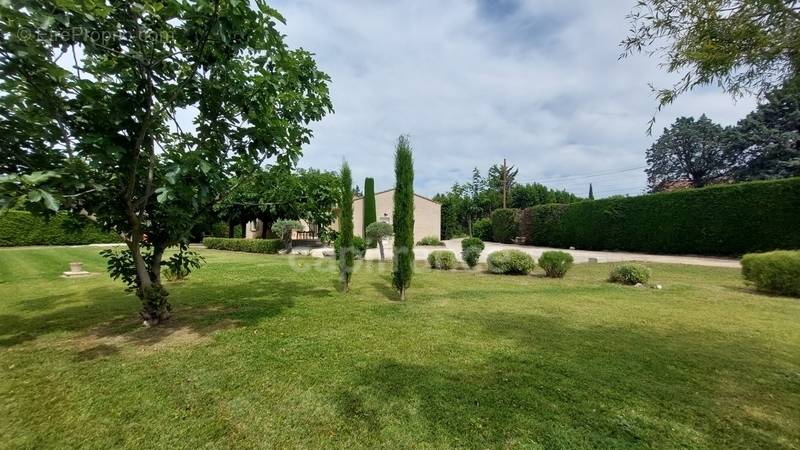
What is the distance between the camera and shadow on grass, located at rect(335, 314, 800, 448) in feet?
8.07

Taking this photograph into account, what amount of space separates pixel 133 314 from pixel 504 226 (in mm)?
26652

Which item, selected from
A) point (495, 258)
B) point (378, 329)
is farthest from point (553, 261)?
point (378, 329)

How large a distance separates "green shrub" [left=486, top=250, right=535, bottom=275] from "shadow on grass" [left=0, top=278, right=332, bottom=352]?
5.66 m

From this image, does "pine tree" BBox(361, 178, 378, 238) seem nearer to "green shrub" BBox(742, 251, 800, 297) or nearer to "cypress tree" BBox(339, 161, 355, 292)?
"cypress tree" BBox(339, 161, 355, 292)

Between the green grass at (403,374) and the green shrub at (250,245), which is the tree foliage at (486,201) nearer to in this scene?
the green shrub at (250,245)

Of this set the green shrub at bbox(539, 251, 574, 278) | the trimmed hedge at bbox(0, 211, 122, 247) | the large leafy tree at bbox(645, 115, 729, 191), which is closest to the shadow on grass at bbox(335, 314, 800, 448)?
the green shrub at bbox(539, 251, 574, 278)

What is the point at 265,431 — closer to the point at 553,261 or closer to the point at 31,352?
the point at 31,352

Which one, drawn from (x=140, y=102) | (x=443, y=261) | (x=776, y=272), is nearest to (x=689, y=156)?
Answer: (x=776, y=272)

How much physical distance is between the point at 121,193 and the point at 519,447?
4.93m

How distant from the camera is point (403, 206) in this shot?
7.20 meters

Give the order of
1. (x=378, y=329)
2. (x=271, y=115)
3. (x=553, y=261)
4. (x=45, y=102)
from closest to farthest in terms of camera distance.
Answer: (x=45, y=102) → (x=271, y=115) → (x=378, y=329) → (x=553, y=261)

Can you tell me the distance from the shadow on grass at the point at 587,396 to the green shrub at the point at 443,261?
7571 mm

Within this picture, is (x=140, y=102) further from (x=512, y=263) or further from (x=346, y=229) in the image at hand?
(x=512, y=263)

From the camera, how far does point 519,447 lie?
233 centimetres
